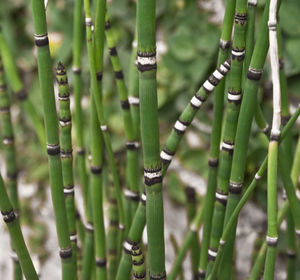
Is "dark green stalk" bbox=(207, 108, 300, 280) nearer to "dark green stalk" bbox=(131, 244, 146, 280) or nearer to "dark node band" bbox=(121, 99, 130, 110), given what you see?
"dark green stalk" bbox=(131, 244, 146, 280)

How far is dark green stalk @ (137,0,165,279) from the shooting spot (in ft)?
1.71

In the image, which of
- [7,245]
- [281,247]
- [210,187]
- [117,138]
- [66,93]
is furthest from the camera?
[7,245]

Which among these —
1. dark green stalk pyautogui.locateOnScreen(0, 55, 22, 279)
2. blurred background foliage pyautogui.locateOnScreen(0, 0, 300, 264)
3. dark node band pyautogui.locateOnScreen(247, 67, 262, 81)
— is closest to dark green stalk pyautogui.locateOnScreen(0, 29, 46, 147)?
dark green stalk pyautogui.locateOnScreen(0, 55, 22, 279)

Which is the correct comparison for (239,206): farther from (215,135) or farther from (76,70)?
(76,70)

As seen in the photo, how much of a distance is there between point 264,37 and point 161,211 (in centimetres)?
23

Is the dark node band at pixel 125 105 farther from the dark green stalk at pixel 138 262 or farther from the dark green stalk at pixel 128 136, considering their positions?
the dark green stalk at pixel 138 262

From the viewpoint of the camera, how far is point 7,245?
6.23 feet

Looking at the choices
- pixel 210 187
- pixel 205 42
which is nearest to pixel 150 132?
pixel 210 187

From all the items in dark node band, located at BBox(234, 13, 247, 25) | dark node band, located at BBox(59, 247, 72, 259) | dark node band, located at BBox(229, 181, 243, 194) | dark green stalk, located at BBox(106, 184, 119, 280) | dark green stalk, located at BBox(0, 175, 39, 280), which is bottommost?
dark green stalk, located at BBox(106, 184, 119, 280)

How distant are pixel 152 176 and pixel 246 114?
14cm

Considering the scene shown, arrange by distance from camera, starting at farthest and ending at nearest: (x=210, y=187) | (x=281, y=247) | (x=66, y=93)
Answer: (x=281, y=247) < (x=210, y=187) < (x=66, y=93)

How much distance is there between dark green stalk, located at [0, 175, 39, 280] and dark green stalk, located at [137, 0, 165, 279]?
0.58 ft

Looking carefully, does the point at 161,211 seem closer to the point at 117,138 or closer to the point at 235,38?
the point at 235,38

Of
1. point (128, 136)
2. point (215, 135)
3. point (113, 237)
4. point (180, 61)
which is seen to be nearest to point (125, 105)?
point (128, 136)
